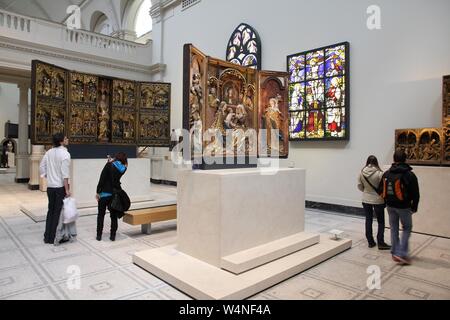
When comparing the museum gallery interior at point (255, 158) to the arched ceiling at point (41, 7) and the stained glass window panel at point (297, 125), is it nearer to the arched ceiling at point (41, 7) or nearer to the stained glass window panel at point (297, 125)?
the stained glass window panel at point (297, 125)

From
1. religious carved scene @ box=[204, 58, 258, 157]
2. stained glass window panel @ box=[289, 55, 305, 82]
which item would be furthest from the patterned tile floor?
stained glass window panel @ box=[289, 55, 305, 82]

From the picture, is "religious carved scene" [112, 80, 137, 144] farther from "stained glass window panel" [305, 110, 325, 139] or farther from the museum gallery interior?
"stained glass window panel" [305, 110, 325, 139]

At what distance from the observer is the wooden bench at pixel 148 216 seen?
6.18 meters

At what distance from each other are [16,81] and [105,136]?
308 inches

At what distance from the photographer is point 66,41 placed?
43.6 ft

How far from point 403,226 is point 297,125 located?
535 centimetres

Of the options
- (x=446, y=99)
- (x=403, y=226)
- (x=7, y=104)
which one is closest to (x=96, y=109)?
(x=403, y=226)

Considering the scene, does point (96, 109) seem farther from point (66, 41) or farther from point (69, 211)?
point (66, 41)

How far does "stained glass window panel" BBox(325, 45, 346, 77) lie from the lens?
8.80 meters

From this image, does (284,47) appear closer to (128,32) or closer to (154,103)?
(154,103)

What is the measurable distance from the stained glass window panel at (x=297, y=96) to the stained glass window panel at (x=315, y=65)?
36 centimetres

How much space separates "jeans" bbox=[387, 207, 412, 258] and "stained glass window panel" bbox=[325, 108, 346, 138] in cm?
421

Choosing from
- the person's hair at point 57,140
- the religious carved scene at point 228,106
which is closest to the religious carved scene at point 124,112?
the person's hair at point 57,140

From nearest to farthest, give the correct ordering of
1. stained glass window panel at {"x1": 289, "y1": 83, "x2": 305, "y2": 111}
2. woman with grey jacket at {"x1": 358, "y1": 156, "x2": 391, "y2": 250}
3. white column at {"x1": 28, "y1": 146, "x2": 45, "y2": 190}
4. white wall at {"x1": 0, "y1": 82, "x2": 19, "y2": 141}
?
woman with grey jacket at {"x1": 358, "y1": 156, "x2": 391, "y2": 250}, stained glass window panel at {"x1": 289, "y1": 83, "x2": 305, "y2": 111}, white column at {"x1": 28, "y1": 146, "x2": 45, "y2": 190}, white wall at {"x1": 0, "y1": 82, "x2": 19, "y2": 141}
